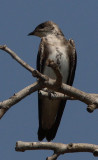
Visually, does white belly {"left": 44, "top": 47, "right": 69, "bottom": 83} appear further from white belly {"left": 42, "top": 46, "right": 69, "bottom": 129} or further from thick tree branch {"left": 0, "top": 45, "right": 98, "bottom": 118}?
thick tree branch {"left": 0, "top": 45, "right": 98, "bottom": 118}

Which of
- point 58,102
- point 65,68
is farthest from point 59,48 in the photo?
point 58,102

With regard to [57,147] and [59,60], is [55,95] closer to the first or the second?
[57,147]

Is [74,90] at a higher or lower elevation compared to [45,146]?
higher

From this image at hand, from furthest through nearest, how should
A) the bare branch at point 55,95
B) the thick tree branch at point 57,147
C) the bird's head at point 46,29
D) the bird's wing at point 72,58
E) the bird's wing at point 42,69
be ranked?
the bird's head at point 46,29 < the bird's wing at point 72,58 < the bird's wing at point 42,69 < the bare branch at point 55,95 < the thick tree branch at point 57,147

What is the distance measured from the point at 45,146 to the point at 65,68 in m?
4.15

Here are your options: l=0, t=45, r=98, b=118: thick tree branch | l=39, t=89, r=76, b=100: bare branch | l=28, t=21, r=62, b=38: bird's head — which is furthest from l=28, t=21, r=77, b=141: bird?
l=0, t=45, r=98, b=118: thick tree branch

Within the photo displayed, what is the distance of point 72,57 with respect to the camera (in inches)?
390

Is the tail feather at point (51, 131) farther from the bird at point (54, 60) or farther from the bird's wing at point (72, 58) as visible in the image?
the bird's wing at point (72, 58)

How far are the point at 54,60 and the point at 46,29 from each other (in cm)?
161

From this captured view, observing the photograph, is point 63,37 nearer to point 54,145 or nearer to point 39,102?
point 39,102

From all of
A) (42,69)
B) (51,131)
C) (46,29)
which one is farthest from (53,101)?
(46,29)

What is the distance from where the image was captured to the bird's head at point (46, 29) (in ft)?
34.6

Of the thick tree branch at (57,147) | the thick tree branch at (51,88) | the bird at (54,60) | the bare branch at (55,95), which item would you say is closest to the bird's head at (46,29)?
the bird at (54,60)

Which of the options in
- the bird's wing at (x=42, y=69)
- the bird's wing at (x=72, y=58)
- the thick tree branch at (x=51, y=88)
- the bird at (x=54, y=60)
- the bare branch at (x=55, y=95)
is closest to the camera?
the thick tree branch at (x=51, y=88)
